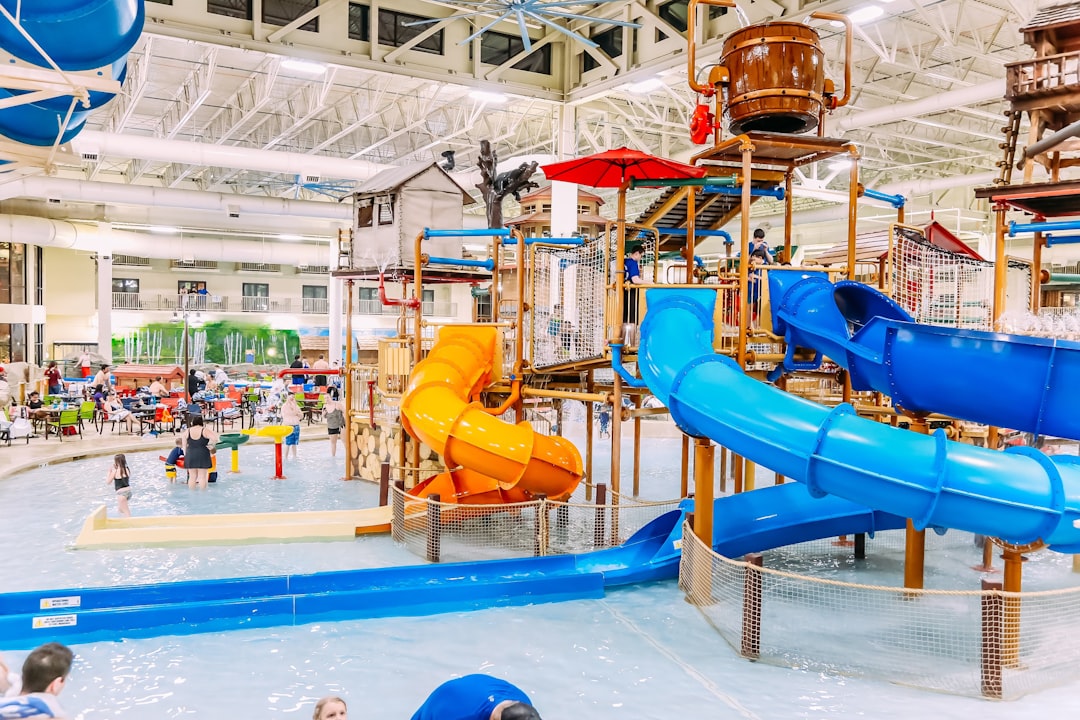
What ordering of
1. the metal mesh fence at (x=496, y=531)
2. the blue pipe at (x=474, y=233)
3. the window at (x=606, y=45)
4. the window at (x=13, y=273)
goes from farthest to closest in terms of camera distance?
1. the window at (x=13, y=273)
2. the window at (x=606, y=45)
3. the blue pipe at (x=474, y=233)
4. the metal mesh fence at (x=496, y=531)

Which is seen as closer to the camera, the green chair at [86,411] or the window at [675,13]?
the window at [675,13]

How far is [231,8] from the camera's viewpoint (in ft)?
43.2

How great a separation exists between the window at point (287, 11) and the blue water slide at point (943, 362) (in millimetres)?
10447

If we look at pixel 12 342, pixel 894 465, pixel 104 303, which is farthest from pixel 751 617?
pixel 12 342

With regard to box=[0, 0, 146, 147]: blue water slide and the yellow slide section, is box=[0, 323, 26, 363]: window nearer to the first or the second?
the yellow slide section

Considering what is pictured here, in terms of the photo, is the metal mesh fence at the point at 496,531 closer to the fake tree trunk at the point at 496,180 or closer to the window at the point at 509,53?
the fake tree trunk at the point at 496,180

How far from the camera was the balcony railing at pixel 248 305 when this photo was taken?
1247 inches

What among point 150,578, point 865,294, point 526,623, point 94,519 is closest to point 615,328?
point 865,294

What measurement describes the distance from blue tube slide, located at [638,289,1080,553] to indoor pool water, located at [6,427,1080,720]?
50.4 inches

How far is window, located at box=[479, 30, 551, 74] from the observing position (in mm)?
15969

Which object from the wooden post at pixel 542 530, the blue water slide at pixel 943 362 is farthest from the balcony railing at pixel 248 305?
the blue water slide at pixel 943 362

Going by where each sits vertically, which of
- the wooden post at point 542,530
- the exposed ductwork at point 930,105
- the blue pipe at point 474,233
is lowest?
the wooden post at point 542,530

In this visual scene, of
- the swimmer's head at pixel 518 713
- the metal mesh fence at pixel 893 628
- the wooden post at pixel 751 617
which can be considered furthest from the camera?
the wooden post at pixel 751 617

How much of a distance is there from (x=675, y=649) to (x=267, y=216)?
2154cm
